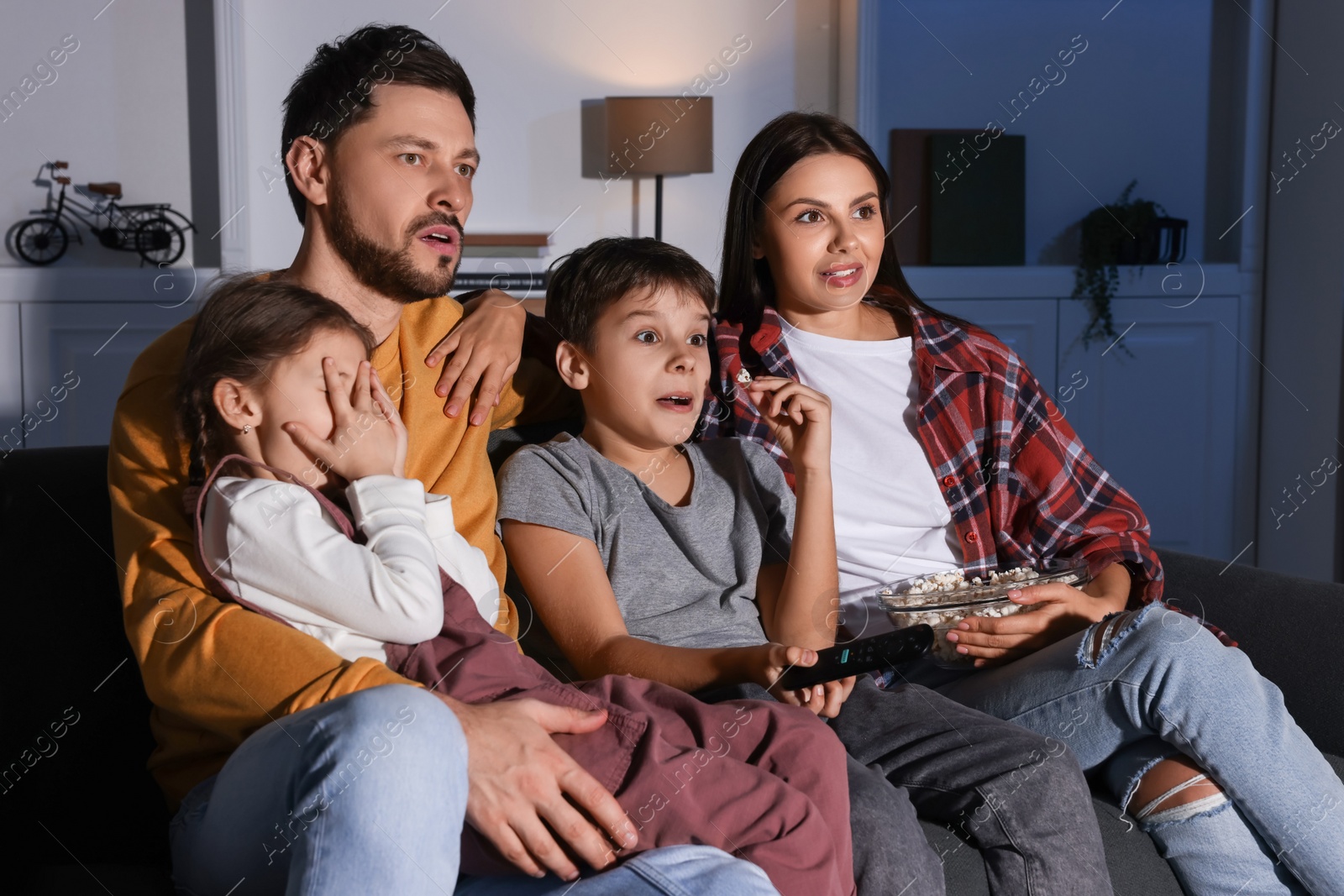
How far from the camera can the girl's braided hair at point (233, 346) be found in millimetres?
1179

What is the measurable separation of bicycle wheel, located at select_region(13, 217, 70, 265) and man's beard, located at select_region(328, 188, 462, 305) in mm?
2288

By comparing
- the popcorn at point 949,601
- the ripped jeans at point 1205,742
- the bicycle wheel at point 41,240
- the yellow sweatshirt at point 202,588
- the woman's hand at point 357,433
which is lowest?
the ripped jeans at point 1205,742

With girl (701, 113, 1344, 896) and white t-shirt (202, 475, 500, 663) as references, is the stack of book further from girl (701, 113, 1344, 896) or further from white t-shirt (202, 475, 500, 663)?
white t-shirt (202, 475, 500, 663)

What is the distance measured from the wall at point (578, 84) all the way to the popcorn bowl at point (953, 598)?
2.47 meters

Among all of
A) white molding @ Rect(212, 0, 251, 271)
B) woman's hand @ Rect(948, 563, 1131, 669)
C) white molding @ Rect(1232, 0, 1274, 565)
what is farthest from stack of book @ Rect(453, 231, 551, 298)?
woman's hand @ Rect(948, 563, 1131, 669)

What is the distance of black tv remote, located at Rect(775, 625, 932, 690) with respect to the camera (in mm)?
1179

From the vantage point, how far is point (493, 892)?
39.7 inches

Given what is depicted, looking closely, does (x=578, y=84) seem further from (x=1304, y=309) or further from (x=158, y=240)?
(x=1304, y=309)

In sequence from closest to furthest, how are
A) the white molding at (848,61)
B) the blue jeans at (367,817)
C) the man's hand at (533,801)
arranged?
the blue jeans at (367,817) < the man's hand at (533,801) < the white molding at (848,61)

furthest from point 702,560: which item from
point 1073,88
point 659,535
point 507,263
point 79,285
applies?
point 1073,88

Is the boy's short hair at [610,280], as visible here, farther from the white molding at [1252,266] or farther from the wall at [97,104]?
the white molding at [1252,266]

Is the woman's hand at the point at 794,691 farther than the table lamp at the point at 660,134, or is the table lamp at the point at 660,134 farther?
the table lamp at the point at 660,134

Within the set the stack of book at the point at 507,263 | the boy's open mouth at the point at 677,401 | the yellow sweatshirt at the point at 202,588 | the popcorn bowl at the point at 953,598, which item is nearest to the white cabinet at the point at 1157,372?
the stack of book at the point at 507,263

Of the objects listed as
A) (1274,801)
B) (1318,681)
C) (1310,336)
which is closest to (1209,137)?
(1310,336)
